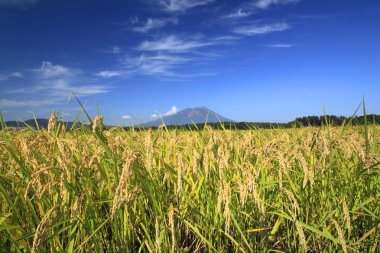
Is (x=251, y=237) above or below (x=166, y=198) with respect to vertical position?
below

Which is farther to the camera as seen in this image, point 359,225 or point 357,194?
point 359,225

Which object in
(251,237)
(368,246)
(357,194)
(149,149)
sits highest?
(149,149)

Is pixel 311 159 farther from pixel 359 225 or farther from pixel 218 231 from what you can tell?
pixel 218 231

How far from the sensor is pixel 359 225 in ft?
11.3

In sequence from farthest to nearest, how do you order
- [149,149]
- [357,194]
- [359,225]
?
[359,225]
[357,194]
[149,149]

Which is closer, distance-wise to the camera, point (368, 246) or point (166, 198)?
point (166, 198)

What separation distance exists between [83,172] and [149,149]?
2.28 feet

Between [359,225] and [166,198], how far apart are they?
2258 millimetres

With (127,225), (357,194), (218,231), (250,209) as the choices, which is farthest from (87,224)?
(357,194)

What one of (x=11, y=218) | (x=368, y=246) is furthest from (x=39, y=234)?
(x=368, y=246)

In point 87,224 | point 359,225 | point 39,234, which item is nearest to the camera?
point 39,234

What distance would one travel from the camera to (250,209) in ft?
9.16

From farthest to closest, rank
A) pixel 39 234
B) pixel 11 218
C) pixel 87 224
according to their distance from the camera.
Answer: pixel 11 218
pixel 87 224
pixel 39 234

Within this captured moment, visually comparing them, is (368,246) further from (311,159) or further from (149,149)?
(149,149)
